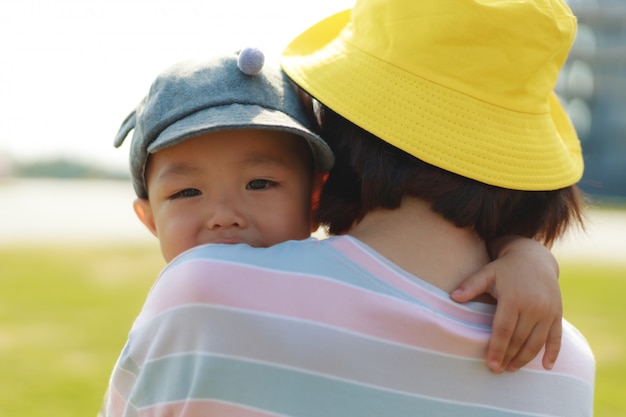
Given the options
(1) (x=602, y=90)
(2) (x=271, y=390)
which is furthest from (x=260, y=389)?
(1) (x=602, y=90)

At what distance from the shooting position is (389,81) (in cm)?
136

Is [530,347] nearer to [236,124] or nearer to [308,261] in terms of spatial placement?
[308,261]

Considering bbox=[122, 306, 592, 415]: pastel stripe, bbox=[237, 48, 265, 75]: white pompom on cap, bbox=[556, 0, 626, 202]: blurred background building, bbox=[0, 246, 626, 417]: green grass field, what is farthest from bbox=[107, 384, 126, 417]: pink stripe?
bbox=[556, 0, 626, 202]: blurred background building

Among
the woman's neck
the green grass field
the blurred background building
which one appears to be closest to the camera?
the woman's neck

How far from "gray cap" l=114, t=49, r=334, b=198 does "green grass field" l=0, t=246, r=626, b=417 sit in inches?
95.3

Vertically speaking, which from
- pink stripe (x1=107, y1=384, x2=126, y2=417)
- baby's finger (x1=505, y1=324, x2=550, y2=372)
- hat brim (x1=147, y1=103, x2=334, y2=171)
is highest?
hat brim (x1=147, y1=103, x2=334, y2=171)

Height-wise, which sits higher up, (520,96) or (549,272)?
(520,96)

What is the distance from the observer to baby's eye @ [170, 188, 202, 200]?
1652 mm

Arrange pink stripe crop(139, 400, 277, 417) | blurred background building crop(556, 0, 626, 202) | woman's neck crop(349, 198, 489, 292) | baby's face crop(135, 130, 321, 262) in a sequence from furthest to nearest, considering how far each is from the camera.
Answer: blurred background building crop(556, 0, 626, 202), baby's face crop(135, 130, 321, 262), woman's neck crop(349, 198, 489, 292), pink stripe crop(139, 400, 277, 417)

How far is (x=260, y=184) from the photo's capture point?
1658 mm

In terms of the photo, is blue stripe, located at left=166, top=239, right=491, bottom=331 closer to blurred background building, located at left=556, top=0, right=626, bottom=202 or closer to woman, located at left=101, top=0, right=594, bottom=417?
woman, located at left=101, top=0, right=594, bottom=417

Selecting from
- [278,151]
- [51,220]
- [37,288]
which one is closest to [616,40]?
[51,220]

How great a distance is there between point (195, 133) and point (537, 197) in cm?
61

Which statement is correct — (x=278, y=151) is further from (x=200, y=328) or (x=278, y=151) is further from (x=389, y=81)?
(x=200, y=328)
